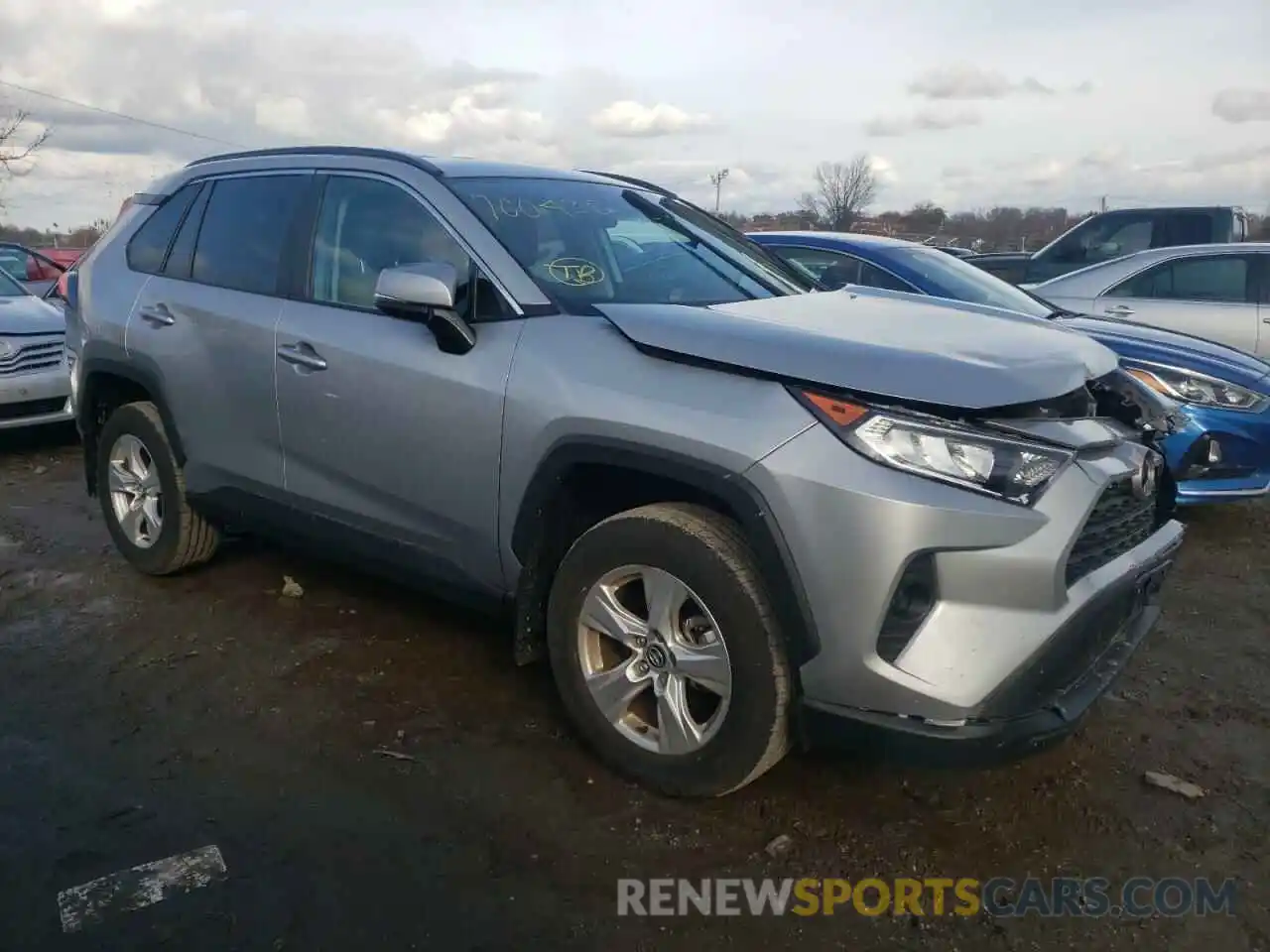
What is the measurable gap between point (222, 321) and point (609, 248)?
1591 millimetres

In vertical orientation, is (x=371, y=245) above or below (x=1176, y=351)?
above

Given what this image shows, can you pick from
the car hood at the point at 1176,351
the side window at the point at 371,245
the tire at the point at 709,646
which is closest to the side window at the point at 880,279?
the car hood at the point at 1176,351

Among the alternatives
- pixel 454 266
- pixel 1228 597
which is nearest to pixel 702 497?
pixel 454 266

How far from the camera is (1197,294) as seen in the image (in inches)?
304

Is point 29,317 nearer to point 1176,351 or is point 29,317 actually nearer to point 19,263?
point 19,263

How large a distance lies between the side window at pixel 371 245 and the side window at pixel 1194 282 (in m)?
5.98

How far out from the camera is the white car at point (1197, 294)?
7617 mm

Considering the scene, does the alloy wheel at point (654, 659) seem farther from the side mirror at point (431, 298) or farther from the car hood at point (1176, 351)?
the car hood at point (1176, 351)

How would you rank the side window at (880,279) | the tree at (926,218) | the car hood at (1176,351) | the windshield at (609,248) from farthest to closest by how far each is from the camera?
1. the tree at (926,218)
2. the side window at (880,279)
3. the car hood at (1176,351)
4. the windshield at (609,248)

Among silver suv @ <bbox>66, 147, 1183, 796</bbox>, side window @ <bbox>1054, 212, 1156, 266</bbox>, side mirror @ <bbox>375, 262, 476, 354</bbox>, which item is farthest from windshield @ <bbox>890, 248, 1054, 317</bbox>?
side window @ <bbox>1054, 212, 1156, 266</bbox>

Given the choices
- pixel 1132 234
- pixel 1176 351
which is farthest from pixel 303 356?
pixel 1132 234

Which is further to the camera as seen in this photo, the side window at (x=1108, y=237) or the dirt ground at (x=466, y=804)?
the side window at (x=1108, y=237)

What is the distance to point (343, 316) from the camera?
3.66 meters

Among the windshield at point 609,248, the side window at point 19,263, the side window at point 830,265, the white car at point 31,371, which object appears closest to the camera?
the windshield at point 609,248
